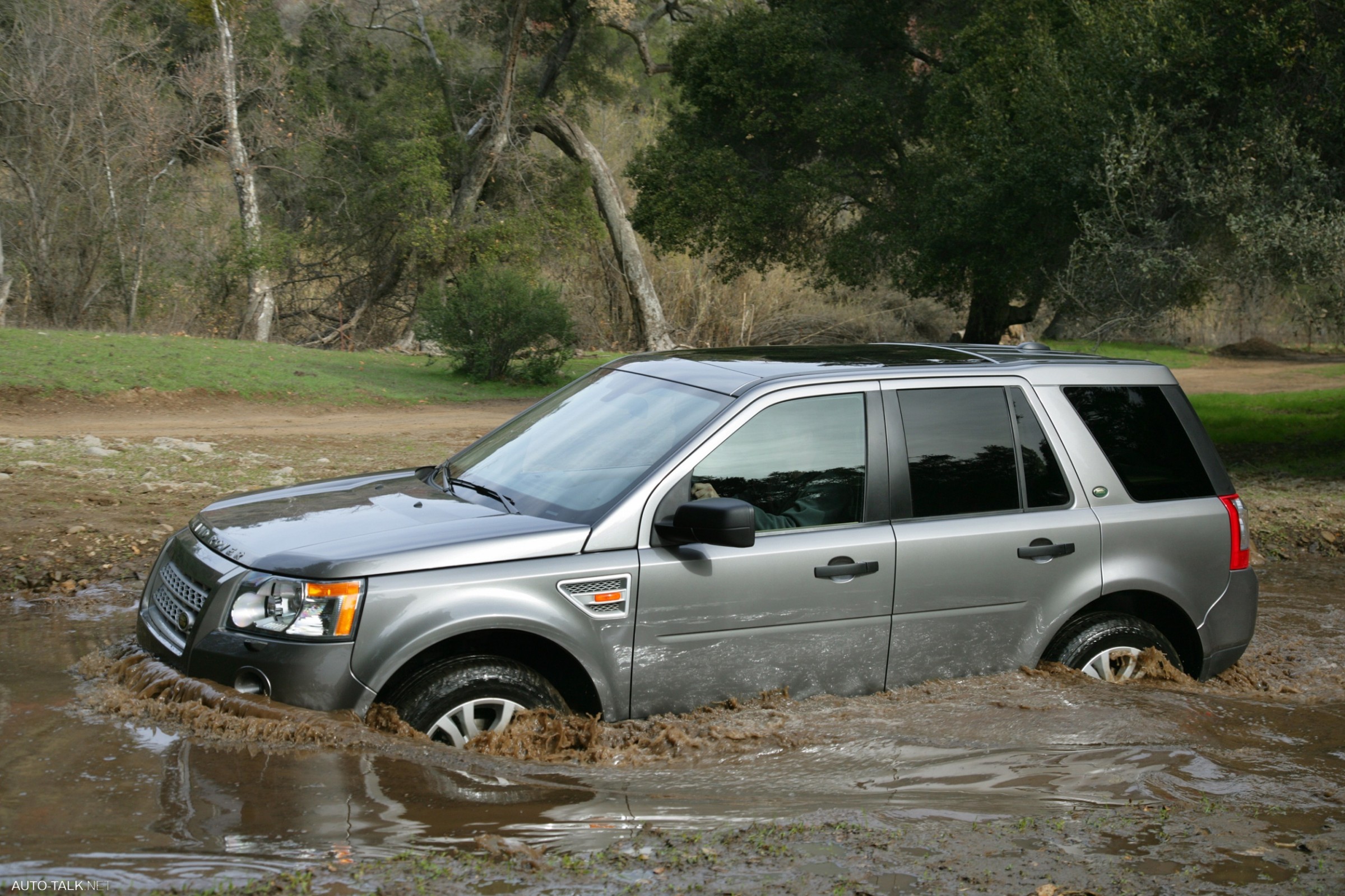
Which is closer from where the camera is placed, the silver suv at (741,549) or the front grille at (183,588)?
the silver suv at (741,549)

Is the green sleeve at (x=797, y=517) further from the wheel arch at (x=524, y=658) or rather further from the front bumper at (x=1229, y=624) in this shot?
the front bumper at (x=1229, y=624)

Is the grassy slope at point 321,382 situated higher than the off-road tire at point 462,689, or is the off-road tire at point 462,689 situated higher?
the grassy slope at point 321,382

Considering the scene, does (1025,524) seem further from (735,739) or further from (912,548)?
(735,739)

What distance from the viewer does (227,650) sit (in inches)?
161

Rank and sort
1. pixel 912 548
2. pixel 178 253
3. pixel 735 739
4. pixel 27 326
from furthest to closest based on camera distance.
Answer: pixel 178 253, pixel 27 326, pixel 912 548, pixel 735 739

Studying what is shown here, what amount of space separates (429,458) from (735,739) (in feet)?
29.5

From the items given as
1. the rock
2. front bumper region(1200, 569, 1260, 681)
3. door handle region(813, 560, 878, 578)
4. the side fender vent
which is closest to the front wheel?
front bumper region(1200, 569, 1260, 681)

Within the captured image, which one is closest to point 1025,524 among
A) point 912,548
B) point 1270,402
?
point 912,548

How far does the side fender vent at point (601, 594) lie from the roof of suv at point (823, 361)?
973 millimetres

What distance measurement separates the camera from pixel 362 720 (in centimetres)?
403

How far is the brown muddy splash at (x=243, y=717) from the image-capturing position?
398 centimetres

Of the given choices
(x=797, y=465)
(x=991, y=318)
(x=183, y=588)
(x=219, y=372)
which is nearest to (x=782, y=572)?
(x=797, y=465)

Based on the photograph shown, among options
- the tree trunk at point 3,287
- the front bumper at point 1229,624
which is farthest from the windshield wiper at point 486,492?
the tree trunk at point 3,287

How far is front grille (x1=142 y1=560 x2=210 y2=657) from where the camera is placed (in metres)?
4.32
